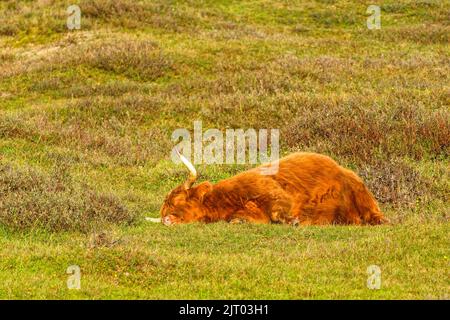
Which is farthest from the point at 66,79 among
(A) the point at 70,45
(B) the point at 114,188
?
(B) the point at 114,188

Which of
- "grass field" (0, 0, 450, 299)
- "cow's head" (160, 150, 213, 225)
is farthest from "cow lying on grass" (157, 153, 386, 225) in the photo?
"grass field" (0, 0, 450, 299)

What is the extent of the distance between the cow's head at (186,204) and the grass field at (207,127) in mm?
328

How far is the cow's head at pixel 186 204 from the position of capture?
1294cm

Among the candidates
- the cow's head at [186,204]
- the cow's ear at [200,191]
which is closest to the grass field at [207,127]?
the cow's head at [186,204]

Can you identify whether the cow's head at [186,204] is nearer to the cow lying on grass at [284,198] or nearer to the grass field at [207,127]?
the cow lying on grass at [284,198]

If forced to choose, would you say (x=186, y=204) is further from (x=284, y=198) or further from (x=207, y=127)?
(x=207, y=127)

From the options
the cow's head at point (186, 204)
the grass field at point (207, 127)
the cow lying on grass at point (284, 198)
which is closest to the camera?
the grass field at point (207, 127)

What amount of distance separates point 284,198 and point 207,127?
915 cm

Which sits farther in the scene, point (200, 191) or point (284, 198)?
point (200, 191)

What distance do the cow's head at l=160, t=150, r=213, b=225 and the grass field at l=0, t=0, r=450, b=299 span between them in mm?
328

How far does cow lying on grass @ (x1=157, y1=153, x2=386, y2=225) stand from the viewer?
41.8 ft

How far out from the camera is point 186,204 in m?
13.0

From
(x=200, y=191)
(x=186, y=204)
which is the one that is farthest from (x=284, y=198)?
(x=186, y=204)

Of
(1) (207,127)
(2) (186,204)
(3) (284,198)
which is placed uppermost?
(3) (284,198)
